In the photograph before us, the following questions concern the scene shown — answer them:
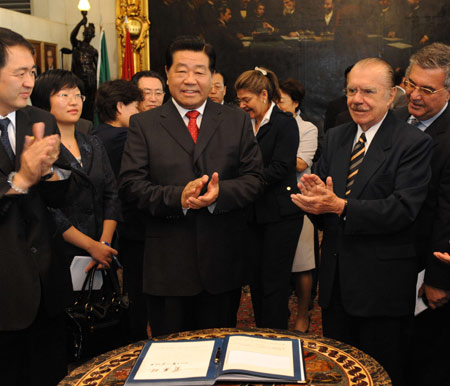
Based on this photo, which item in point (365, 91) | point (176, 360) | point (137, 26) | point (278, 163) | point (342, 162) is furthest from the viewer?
point (137, 26)

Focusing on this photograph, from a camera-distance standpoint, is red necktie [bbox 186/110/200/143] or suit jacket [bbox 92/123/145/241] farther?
suit jacket [bbox 92/123/145/241]

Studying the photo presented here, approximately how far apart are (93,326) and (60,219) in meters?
0.62

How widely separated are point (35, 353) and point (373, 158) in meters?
1.83

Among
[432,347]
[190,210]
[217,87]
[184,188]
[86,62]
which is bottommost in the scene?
[432,347]

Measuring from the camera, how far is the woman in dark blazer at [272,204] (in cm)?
382

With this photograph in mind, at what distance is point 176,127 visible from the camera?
9.17ft

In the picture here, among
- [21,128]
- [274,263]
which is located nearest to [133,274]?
[274,263]

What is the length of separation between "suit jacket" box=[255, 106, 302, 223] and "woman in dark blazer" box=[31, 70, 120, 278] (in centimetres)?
108

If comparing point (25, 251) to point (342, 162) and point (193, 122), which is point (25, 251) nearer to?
point (193, 122)

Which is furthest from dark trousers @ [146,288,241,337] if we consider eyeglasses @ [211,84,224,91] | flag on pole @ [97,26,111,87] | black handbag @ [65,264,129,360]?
flag on pole @ [97,26,111,87]

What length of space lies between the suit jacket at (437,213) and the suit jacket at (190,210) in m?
0.91

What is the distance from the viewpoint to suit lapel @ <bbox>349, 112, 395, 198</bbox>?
2.62 meters

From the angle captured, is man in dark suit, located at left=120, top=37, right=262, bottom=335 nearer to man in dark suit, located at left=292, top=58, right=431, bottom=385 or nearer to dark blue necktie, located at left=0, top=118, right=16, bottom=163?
man in dark suit, located at left=292, top=58, right=431, bottom=385

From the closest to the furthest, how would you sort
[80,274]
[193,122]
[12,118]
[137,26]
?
[12,118] < [193,122] < [80,274] < [137,26]
